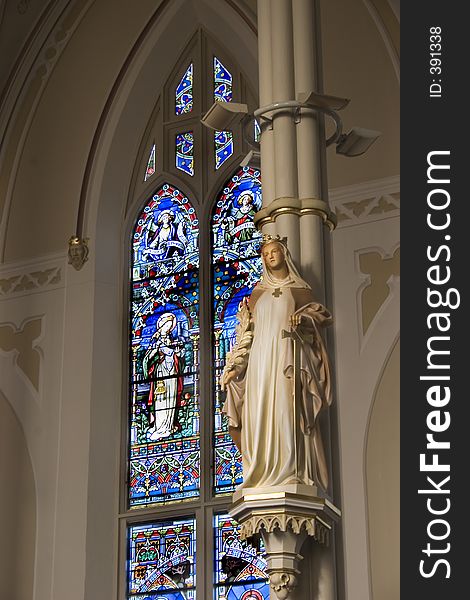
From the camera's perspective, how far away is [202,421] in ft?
34.3

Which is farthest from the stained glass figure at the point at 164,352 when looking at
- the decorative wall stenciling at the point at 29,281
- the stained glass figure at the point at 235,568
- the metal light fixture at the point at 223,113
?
the metal light fixture at the point at 223,113

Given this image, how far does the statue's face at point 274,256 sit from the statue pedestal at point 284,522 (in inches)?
49.8

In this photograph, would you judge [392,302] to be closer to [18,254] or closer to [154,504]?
[154,504]

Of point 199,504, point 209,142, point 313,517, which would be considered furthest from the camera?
point 209,142

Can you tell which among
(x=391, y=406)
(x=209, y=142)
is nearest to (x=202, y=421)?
(x=391, y=406)

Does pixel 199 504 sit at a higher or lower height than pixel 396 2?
lower

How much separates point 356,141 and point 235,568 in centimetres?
380

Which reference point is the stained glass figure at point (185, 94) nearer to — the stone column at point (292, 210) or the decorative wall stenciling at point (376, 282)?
the decorative wall stenciling at point (376, 282)

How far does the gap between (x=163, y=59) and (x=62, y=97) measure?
1038 millimetres

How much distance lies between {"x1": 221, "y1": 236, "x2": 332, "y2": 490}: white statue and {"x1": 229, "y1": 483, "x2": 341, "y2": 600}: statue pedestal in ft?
0.31

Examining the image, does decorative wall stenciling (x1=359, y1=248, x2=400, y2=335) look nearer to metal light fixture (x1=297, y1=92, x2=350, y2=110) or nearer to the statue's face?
metal light fixture (x1=297, y1=92, x2=350, y2=110)

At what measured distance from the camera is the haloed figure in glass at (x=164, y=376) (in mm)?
10648

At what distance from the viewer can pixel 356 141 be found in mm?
7711

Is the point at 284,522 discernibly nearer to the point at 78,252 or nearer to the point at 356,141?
the point at 356,141
